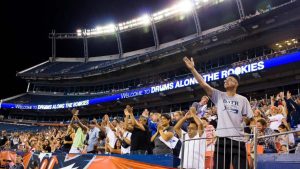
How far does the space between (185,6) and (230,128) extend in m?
27.2

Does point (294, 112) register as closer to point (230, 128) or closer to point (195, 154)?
point (195, 154)

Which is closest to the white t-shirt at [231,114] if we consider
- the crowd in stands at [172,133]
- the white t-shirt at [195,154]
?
the crowd in stands at [172,133]

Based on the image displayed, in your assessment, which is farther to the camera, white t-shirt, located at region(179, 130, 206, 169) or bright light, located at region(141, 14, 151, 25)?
bright light, located at region(141, 14, 151, 25)

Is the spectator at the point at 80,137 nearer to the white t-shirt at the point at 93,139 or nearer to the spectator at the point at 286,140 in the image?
the white t-shirt at the point at 93,139

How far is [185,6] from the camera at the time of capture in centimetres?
3002

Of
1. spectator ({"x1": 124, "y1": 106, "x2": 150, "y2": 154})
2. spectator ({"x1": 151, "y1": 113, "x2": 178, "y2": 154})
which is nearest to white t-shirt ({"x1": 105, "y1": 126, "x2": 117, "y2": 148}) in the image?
spectator ({"x1": 124, "y1": 106, "x2": 150, "y2": 154})

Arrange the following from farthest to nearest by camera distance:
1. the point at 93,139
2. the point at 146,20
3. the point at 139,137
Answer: the point at 146,20 < the point at 93,139 < the point at 139,137

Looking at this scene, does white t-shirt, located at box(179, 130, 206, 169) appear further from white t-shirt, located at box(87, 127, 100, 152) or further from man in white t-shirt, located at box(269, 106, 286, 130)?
white t-shirt, located at box(87, 127, 100, 152)

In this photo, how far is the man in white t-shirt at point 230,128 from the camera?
393 centimetres

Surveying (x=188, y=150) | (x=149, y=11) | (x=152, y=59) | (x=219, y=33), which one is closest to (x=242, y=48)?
(x=219, y=33)

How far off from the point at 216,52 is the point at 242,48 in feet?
6.83

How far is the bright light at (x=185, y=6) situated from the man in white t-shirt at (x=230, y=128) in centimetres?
2627

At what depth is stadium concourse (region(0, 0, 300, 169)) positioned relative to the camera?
4660 millimetres

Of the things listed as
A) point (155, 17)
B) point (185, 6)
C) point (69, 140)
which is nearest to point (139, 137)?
point (69, 140)
